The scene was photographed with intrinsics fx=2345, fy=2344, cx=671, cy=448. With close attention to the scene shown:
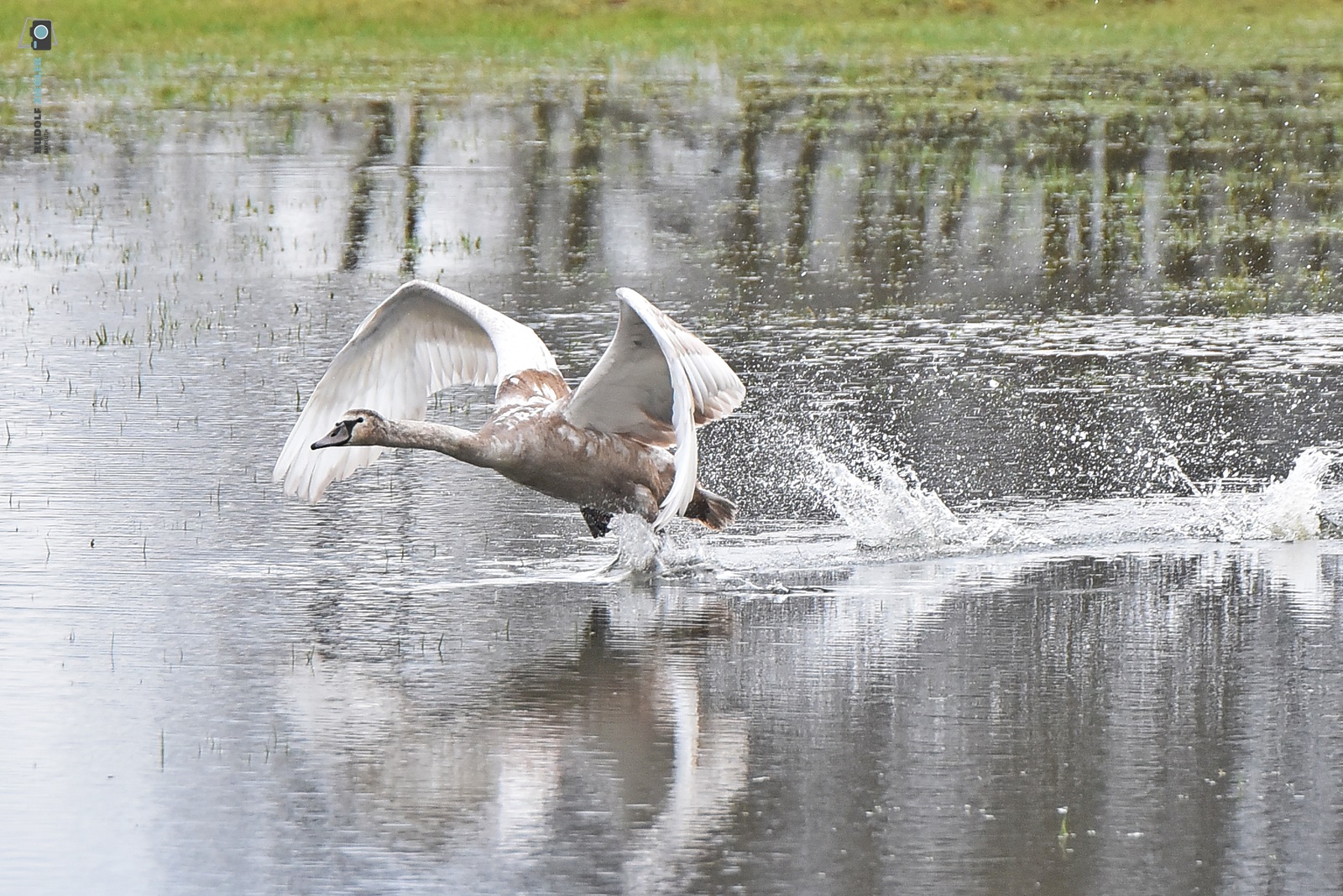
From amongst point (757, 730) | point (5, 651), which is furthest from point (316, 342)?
point (757, 730)

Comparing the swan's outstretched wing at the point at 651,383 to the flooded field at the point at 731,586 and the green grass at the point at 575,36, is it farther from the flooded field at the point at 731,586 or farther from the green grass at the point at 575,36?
the green grass at the point at 575,36

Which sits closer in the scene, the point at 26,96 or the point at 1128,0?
the point at 26,96

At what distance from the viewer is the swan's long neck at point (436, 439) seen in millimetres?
9195

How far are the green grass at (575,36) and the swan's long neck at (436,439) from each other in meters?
27.0

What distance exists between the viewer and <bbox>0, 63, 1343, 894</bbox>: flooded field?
21.0 ft

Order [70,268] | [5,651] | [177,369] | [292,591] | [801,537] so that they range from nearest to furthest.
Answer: [5,651]
[292,591]
[801,537]
[177,369]
[70,268]

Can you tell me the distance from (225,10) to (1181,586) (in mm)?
48777

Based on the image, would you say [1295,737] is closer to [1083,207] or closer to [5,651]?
[5,651]

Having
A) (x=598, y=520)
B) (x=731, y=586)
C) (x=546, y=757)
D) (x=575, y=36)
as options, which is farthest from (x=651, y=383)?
(x=575, y=36)

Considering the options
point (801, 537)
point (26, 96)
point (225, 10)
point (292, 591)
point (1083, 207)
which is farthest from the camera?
point (225, 10)

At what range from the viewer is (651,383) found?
9539mm

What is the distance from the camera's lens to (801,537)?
10.1 metres

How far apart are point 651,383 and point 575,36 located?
138 ft

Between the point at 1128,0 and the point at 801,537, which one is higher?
the point at 1128,0
